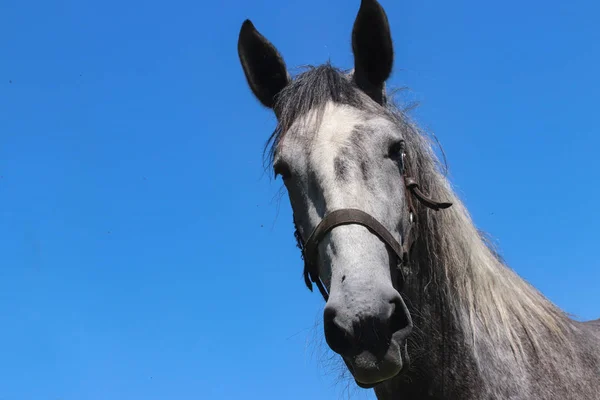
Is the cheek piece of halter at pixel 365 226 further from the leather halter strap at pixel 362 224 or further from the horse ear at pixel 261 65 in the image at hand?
the horse ear at pixel 261 65

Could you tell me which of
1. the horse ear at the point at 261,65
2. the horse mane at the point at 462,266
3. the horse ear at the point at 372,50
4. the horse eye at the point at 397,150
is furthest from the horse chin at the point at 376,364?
the horse ear at the point at 261,65

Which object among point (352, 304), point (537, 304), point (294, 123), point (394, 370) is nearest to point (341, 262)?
point (352, 304)

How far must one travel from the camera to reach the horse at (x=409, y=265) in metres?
3.22

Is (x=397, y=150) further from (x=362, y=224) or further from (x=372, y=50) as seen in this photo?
(x=372, y=50)

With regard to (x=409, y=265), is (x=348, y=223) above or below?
above

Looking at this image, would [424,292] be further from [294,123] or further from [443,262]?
[294,123]

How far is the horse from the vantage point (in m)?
3.22

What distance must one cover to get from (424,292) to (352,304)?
1062mm

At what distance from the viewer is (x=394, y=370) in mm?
2984

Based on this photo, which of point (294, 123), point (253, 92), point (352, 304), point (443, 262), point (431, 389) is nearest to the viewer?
point (352, 304)

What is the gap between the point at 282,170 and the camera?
4.00 meters

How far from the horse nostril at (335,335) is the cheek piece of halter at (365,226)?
55cm

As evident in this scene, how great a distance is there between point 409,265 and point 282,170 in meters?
1.03

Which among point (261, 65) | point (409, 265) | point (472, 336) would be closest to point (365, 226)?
point (409, 265)
